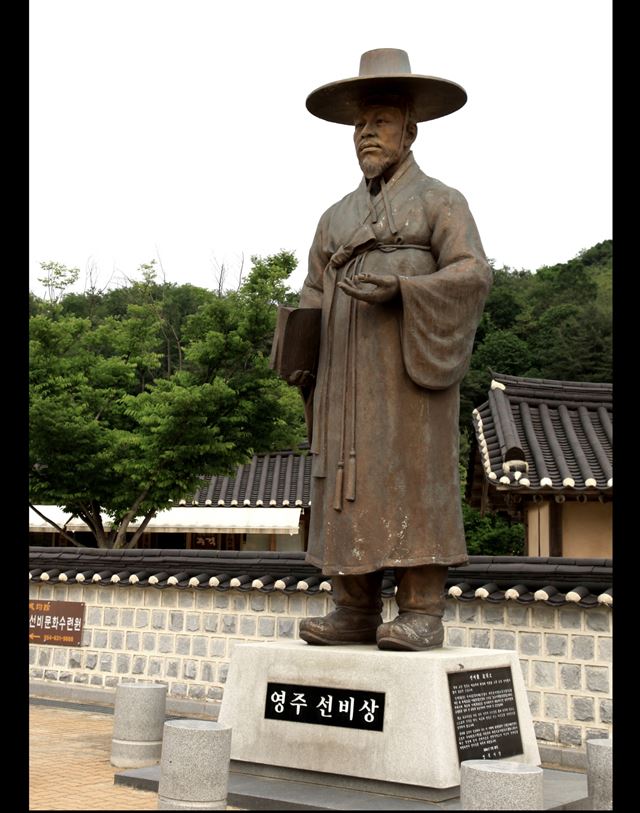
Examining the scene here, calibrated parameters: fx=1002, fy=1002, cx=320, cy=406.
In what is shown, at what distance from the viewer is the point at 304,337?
5848 millimetres

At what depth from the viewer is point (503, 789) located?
4230 mm

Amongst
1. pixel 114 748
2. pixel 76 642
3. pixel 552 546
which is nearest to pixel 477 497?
pixel 552 546

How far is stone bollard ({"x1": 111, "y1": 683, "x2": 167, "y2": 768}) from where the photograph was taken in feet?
22.2

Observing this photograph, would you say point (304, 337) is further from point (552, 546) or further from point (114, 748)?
point (552, 546)

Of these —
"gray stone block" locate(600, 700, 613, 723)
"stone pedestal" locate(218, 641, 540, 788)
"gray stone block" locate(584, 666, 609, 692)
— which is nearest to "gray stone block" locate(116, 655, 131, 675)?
"gray stone block" locate(584, 666, 609, 692)

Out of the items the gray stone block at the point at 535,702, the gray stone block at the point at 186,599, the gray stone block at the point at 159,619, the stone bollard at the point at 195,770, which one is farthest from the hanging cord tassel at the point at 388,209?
the gray stone block at the point at 159,619

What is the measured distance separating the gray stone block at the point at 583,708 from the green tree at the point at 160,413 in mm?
7848

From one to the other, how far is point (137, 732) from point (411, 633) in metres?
2.50

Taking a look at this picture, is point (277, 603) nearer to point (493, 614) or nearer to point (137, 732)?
point (493, 614)

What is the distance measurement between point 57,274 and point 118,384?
15.4 feet

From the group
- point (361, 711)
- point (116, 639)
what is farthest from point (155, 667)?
point (361, 711)

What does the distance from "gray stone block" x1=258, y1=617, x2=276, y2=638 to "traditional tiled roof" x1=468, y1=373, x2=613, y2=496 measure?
3.56m

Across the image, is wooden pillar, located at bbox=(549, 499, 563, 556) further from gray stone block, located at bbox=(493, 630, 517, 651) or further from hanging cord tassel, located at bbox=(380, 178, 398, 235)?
hanging cord tassel, located at bbox=(380, 178, 398, 235)

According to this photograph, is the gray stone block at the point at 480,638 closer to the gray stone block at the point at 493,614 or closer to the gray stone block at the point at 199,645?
the gray stone block at the point at 493,614
